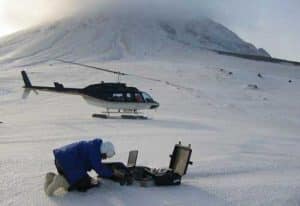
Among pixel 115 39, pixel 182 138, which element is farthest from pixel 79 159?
pixel 115 39

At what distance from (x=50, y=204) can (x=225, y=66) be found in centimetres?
5614

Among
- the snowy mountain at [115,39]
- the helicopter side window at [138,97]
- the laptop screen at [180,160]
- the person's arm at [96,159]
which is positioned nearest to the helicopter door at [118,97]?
the helicopter side window at [138,97]

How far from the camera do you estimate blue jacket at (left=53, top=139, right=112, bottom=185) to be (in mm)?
9398

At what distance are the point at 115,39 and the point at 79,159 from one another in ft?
265

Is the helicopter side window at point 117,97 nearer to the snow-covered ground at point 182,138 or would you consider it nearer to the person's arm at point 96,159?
the snow-covered ground at point 182,138

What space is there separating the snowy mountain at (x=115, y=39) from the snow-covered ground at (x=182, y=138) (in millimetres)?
30554

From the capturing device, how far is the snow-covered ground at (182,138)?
31.7ft

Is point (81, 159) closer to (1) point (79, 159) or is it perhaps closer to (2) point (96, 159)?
(1) point (79, 159)

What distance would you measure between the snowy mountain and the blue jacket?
62158 millimetres

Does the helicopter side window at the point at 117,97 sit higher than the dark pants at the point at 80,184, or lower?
higher

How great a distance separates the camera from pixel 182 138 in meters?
17.2

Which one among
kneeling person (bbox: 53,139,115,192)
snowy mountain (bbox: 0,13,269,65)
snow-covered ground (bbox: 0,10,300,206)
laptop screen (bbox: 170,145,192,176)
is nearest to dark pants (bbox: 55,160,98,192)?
kneeling person (bbox: 53,139,115,192)

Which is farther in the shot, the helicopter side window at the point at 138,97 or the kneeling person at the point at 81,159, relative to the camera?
the helicopter side window at the point at 138,97

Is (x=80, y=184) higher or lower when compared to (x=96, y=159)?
lower
